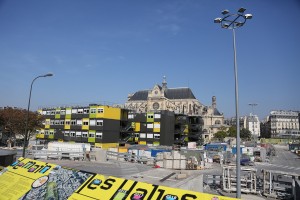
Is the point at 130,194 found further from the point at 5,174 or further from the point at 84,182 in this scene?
the point at 5,174

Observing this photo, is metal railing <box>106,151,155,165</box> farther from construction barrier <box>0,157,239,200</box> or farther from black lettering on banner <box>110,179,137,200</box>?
black lettering on banner <box>110,179,137,200</box>

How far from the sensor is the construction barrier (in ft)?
24.1

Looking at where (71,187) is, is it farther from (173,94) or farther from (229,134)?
(229,134)

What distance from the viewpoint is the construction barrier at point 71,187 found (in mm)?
7332

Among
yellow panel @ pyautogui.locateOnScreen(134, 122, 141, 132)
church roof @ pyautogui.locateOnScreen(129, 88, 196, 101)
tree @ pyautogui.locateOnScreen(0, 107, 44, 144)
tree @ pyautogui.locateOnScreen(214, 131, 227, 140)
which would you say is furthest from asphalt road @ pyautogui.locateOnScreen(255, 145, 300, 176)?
tree @ pyautogui.locateOnScreen(214, 131, 227, 140)

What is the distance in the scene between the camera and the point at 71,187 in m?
8.58

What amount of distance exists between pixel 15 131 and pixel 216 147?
4574 cm

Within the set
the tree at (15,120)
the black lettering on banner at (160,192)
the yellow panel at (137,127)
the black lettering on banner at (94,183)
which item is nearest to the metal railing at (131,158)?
the black lettering on banner at (94,183)

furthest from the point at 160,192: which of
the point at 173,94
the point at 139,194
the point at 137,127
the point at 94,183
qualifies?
the point at 173,94

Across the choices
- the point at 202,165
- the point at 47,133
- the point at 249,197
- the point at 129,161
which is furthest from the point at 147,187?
the point at 47,133

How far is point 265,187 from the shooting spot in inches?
770

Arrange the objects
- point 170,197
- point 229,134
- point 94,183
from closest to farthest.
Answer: point 170,197 < point 94,183 < point 229,134

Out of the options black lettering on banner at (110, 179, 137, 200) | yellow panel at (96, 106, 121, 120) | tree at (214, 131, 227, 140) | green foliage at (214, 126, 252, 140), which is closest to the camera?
black lettering on banner at (110, 179, 137, 200)

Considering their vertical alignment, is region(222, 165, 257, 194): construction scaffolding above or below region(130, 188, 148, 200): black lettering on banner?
below
